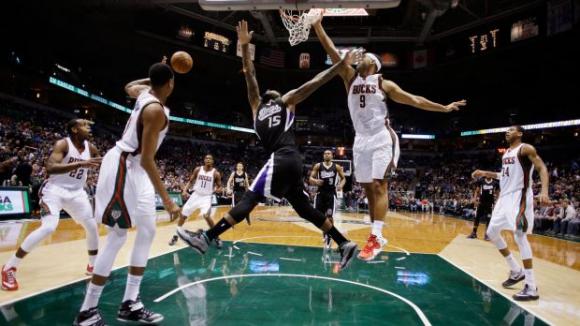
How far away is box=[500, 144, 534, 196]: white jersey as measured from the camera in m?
5.87

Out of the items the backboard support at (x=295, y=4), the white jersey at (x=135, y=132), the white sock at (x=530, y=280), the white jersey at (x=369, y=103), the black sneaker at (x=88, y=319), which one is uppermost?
the backboard support at (x=295, y=4)

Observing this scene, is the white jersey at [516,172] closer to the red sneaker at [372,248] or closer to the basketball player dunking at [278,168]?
the red sneaker at [372,248]

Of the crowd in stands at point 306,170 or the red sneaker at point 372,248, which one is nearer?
the red sneaker at point 372,248

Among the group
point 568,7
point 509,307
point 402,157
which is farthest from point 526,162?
point 402,157

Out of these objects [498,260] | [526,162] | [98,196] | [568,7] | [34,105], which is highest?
[568,7]

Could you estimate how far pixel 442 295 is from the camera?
5.43 m

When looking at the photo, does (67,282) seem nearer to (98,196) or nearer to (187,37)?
(98,196)

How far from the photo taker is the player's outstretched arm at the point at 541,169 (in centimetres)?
536

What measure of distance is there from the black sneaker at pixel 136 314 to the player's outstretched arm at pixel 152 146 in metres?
1.13

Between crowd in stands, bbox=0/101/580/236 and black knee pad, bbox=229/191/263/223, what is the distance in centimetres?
1029

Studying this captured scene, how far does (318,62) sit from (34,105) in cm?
2225

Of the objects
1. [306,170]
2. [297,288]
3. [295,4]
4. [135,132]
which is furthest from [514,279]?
[306,170]

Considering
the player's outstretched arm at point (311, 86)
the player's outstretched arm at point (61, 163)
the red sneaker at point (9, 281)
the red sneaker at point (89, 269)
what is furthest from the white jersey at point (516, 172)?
the red sneaker at point (9, 281)

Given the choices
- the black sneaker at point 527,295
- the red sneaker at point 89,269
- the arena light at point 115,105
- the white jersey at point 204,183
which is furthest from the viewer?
the arena light at point 115,105
